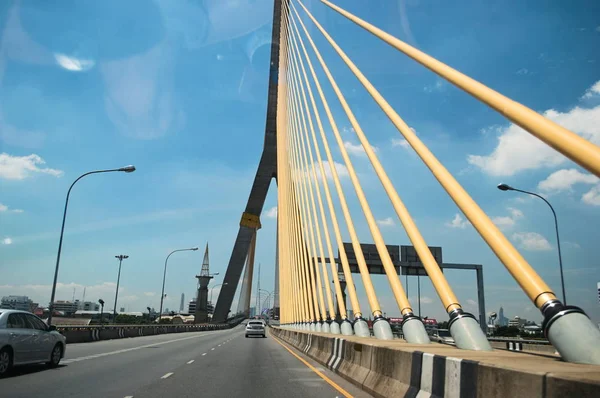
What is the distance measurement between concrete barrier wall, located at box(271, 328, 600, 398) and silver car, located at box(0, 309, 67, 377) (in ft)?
23.8

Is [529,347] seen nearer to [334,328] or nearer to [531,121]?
[334,328]

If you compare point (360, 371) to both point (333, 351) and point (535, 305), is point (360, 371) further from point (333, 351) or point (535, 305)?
point (535, 305)

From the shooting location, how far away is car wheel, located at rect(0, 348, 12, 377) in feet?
35.0

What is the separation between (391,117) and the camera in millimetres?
9906

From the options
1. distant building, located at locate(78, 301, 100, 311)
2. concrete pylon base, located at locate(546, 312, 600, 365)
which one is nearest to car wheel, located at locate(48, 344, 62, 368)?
concrete pylon base, located at locate(546, 312, 600, 365)

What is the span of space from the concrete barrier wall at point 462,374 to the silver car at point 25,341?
23.8 ft

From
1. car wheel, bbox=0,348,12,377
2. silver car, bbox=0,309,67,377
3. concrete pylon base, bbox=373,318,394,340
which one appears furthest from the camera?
concrete pylon base, bbox=373,318,394,340

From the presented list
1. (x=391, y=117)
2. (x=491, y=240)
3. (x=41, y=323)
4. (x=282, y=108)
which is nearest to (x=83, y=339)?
(x=41, y=323)

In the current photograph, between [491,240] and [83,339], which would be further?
[83,339]

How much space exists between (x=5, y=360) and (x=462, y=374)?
9.87 meters

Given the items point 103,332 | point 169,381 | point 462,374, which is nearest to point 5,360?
point 169,381

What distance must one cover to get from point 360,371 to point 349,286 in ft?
16.7

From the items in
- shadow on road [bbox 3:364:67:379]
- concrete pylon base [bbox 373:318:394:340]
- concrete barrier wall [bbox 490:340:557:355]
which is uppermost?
concrete pylon base [bbox 373:318:394:340]

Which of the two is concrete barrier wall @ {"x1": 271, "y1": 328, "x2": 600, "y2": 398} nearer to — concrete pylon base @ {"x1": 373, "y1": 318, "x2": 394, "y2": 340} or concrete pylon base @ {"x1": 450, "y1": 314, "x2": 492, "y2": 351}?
concrete pylon base @ {"x1": 450, "y1": 314, "x2": 492, "y2": 351}
